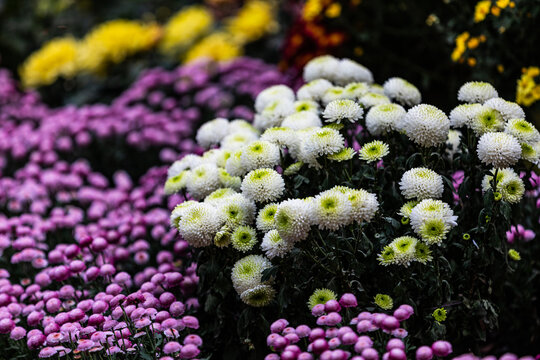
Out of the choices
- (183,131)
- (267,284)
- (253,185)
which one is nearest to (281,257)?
(267,284)

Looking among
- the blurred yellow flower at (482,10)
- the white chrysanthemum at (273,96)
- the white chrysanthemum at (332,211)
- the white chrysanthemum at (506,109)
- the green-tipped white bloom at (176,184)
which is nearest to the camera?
the white chrysanthemum at (332,211)

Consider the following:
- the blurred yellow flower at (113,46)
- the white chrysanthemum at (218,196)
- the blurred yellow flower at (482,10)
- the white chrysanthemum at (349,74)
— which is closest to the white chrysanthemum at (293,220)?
the white chrysanthemum at (218,196)

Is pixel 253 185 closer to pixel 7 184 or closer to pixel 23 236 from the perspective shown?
pixel 23 236

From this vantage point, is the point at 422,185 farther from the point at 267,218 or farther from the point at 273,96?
the point at 273,96

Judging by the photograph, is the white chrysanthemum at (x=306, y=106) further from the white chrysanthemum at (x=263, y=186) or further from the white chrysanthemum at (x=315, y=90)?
the white chrysanthemum at (x=263, y=186)

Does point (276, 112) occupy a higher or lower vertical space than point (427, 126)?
higher

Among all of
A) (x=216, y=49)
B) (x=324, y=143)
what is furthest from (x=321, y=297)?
(x=216, y=49)
